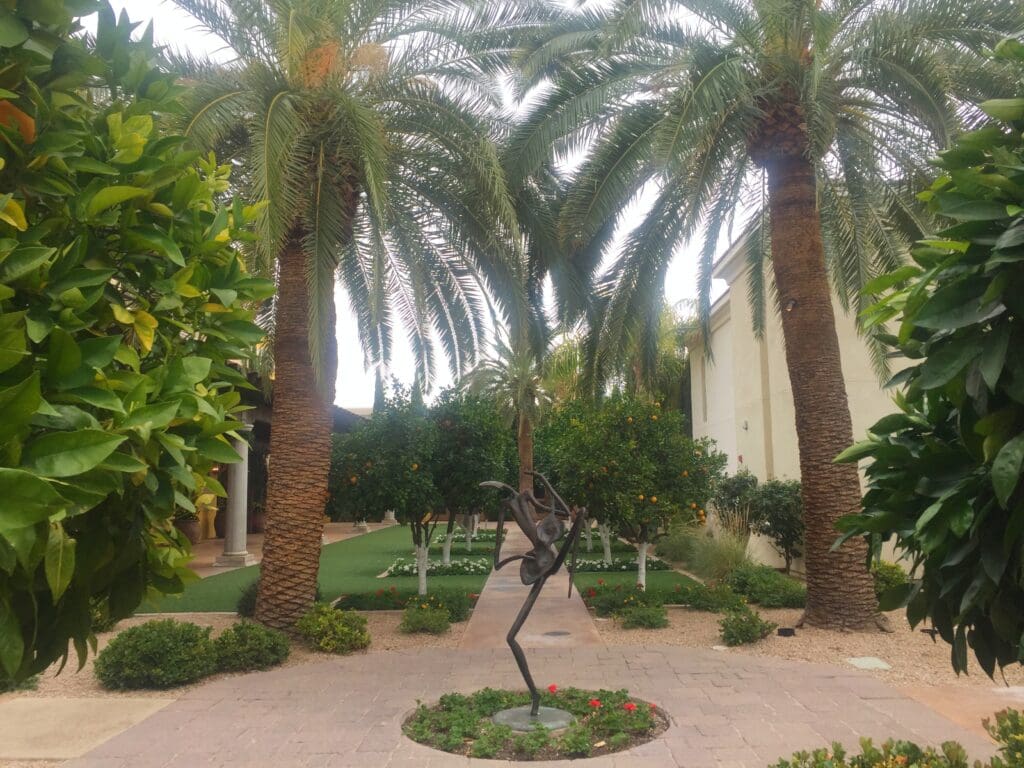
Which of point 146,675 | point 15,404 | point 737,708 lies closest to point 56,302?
point 15,404

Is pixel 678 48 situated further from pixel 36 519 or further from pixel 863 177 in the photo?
pixel 36 519

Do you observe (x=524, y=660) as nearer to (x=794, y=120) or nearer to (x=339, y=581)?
(x=794, y=120)

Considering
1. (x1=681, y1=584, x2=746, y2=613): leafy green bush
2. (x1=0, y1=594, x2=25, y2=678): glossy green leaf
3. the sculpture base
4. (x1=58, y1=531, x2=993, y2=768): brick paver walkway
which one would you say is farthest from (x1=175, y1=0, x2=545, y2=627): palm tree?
(x1=0, y1=594, x2=25, y2=678): glossy green leaf

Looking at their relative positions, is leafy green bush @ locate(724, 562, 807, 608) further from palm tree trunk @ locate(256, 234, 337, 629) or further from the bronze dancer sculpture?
palm tree trunk @ locate(256, 234, 337, 629)

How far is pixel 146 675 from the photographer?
25.6 ft

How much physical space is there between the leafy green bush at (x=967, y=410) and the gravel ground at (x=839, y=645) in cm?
614

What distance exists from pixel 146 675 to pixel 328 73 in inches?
272

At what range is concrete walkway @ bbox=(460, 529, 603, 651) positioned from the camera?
1027cm

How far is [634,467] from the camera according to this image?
14398 millimetres

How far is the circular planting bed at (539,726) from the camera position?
5.75m

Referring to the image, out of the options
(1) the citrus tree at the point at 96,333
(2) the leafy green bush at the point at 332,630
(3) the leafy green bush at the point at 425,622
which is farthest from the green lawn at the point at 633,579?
(1) the citrus tree at the point at 96,333

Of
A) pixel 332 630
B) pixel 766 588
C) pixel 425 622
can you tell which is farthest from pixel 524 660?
pixel 766 588

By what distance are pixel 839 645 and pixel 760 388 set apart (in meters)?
8.89

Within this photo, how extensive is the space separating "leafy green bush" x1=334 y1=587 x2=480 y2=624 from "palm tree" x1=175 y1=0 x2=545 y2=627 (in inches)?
104
